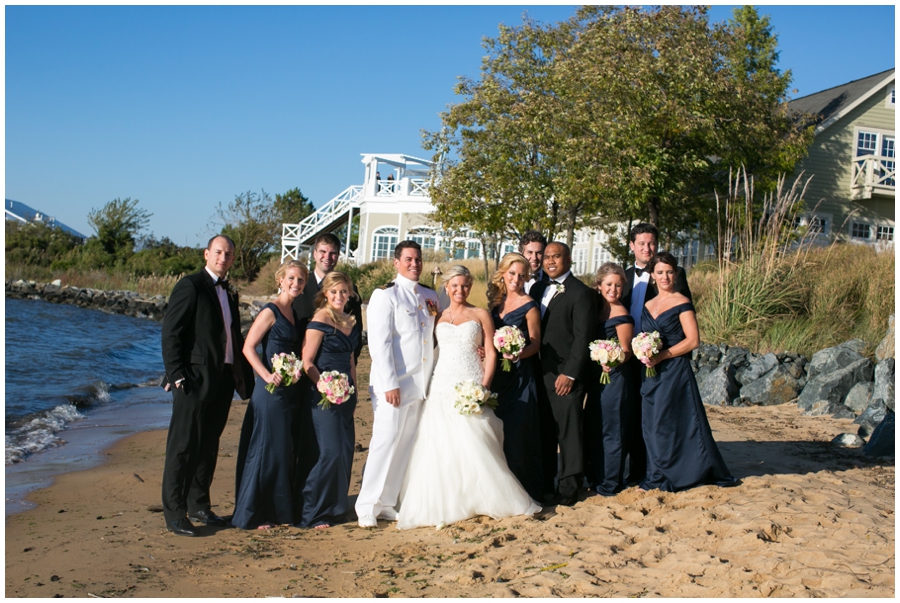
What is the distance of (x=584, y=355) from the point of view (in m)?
6.35

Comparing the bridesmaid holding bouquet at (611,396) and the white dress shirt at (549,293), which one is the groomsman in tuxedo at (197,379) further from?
the bridesmaid holding bouquet at (611,396)

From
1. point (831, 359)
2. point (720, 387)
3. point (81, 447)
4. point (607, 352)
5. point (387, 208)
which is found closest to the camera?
point (607, 352)

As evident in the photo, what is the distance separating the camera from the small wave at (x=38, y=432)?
9.93 m

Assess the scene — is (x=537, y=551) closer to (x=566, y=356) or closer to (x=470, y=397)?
(x=470, y=397)

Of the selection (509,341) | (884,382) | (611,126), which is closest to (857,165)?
(611,126)

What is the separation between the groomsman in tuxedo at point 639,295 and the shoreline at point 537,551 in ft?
1.37

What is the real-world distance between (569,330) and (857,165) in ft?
92.0

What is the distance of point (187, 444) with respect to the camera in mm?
6121

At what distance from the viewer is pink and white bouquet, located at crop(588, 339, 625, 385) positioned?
6258 millimetres

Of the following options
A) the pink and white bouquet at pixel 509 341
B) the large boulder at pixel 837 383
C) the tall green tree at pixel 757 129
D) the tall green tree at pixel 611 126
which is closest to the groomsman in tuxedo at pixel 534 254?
the pink and white bouquet at pixel 509 341

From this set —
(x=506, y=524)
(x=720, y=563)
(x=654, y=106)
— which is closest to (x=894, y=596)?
(x=720, y=563)

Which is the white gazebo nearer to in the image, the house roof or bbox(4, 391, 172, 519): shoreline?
the house roof

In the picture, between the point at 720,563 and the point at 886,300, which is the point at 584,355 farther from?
the point at 886,300

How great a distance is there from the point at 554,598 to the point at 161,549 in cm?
301
